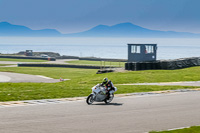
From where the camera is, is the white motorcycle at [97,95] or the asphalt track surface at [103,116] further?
the white motorcycle at [97,95]

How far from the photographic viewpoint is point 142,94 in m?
22.3

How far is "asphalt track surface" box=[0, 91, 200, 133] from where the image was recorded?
1291 cm

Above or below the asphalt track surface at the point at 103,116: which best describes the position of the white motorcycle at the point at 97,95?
above

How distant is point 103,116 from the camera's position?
1514 centimetres

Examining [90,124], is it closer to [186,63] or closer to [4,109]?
[4,109]

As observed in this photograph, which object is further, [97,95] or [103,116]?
[97,95]

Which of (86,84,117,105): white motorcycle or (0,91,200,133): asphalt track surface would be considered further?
(86,84,117,105): white motorcycle

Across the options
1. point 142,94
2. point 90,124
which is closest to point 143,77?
point 142,94

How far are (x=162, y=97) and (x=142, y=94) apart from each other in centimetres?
154

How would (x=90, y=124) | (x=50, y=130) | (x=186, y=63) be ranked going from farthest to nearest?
(x=186, y=63), (x=90, y=124), (x=50, y=130)

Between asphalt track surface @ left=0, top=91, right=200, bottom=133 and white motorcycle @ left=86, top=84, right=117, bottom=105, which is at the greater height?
white motorcycle @ left=86, top=84, right=117, bottom=105

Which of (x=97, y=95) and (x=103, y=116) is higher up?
(x=97, y=95)

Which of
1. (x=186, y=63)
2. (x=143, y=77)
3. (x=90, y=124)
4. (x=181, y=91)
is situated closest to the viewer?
(x=90, y=124)

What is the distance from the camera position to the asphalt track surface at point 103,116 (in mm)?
12906
